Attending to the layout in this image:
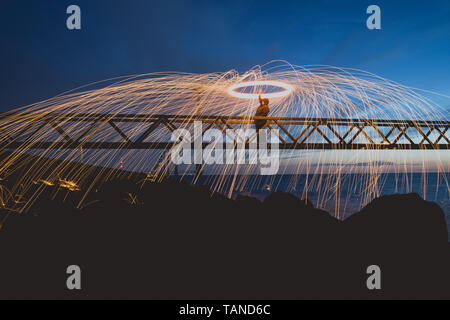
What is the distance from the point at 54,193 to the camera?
1295cm

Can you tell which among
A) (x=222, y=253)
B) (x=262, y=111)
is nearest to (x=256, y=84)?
(x=262, y=111)

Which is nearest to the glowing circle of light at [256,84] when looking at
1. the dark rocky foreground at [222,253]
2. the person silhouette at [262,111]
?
the person silhouette at [262,111]

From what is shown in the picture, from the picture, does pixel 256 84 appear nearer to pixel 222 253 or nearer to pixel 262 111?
pixel 262 111

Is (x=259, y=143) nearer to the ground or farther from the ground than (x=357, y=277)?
farther from the ground

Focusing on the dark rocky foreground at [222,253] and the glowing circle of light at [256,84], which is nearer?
the dark rocky foreground at [222,253]

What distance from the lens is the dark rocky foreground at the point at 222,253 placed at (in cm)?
477

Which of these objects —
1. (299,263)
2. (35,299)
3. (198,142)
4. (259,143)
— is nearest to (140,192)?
(198,142)

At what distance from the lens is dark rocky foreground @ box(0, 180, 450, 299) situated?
4.77 m

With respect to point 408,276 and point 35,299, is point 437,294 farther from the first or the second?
point 35,299

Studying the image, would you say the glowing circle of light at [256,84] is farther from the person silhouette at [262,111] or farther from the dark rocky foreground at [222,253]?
the dark rocky foreground at [222,253]

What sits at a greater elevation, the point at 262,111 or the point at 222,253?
the point at 262,111

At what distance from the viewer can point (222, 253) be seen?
544 centimetres
